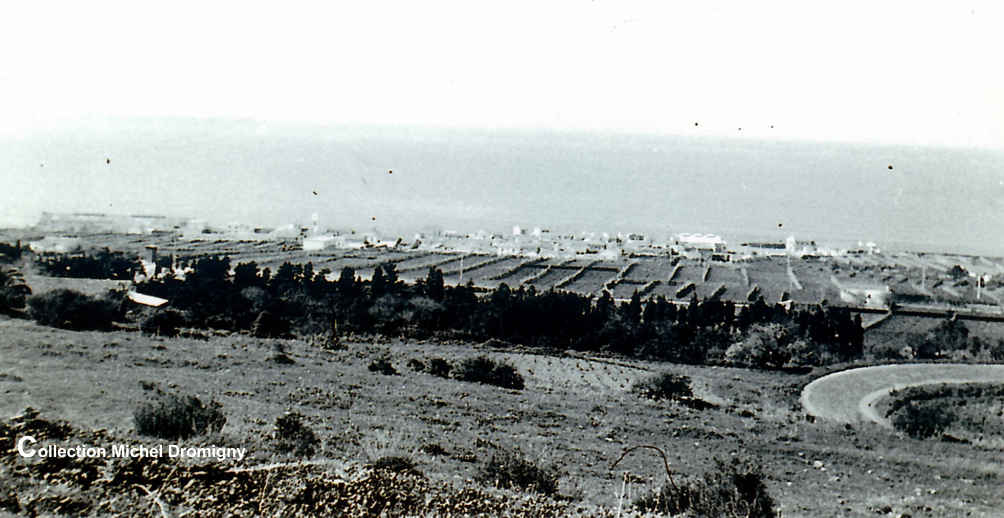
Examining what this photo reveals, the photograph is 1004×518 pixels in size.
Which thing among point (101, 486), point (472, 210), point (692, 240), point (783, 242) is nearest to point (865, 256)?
point (783, 242)

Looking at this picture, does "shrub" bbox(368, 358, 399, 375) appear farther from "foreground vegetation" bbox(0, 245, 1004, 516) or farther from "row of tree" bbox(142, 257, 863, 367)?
"row of tree" bbox(142, 257, 863, 367)

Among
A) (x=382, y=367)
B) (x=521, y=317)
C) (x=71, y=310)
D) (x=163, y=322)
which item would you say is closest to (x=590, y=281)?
Answer: (x=521, y=317)

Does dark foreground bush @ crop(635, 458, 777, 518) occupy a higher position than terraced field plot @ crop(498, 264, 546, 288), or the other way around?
dark foreground bush @ crop(635, 458, 777, 518)

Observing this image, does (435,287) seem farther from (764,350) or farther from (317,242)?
(764,350)

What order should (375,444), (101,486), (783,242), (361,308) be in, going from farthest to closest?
(783,242) → (361,308) → (375,444) → (101,486)

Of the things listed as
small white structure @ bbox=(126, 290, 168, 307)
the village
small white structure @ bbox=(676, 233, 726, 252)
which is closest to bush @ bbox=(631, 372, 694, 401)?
the village

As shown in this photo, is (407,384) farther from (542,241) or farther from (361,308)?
(542,241)

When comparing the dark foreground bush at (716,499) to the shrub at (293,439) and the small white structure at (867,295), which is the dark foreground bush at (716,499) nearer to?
the shrub at (293,439)
